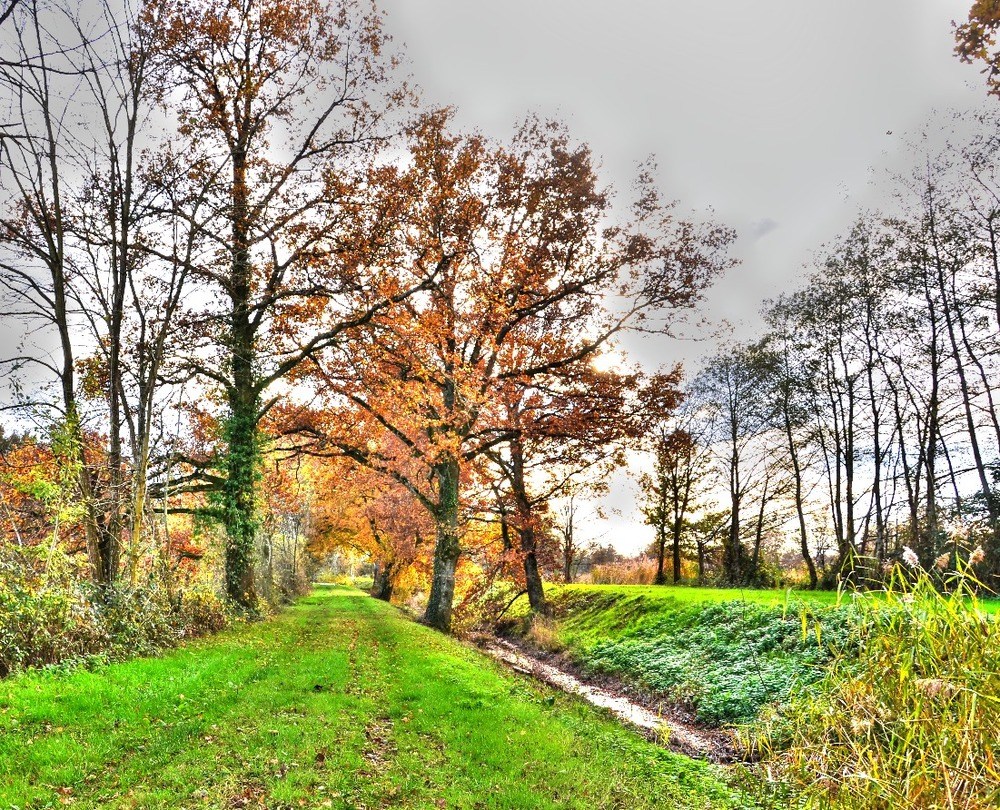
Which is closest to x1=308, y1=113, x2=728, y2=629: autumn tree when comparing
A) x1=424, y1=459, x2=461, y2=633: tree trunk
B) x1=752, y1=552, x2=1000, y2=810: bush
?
x1=424, y1=459, x2=461, y2=633: tree trunk

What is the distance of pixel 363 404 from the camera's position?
19562mm

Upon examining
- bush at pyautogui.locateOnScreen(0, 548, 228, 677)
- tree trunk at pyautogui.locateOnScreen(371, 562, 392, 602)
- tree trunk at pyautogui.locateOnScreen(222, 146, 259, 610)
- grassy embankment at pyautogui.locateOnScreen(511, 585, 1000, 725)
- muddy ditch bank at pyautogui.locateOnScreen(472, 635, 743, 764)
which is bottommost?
tree trunk at pyautogui.locateOnScreen(371, 562, 392, 602)

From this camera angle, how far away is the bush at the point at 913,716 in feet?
10.8

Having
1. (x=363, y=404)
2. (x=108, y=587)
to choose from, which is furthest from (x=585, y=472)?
(x=108, y=587)

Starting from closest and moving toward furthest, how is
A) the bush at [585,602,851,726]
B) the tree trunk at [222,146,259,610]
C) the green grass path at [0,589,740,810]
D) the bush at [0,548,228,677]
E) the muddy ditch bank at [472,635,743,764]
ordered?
the green grass path at [0,589,740,810] → the bush at [0,548,228,677] → the muddy ditch bank at [472,635,743,764] → the bush at [585,602,851,726] → the tree trunk at [222,146,259,610]

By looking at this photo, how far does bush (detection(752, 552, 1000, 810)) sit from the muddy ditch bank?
1967 millimetres

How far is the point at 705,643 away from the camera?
13.9 m

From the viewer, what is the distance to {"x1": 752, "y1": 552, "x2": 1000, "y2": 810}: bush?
329 centimetres

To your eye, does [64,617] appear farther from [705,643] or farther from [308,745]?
[705,643]

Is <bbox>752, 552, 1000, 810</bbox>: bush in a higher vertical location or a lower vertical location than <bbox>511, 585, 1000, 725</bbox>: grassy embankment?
higher

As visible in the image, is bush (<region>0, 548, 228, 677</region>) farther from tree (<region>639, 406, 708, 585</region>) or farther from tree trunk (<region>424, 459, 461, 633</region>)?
tree (<region>639, 406, 708, 585</region>)

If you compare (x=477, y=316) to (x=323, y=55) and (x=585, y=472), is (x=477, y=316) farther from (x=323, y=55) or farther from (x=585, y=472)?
(x=323, y=55)

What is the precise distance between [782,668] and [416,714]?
7228 millimetres

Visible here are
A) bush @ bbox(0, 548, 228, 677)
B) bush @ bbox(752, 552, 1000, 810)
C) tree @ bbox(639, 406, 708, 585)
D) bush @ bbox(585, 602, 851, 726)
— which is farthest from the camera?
tree @ bbox(639, 406, 708, 585)
